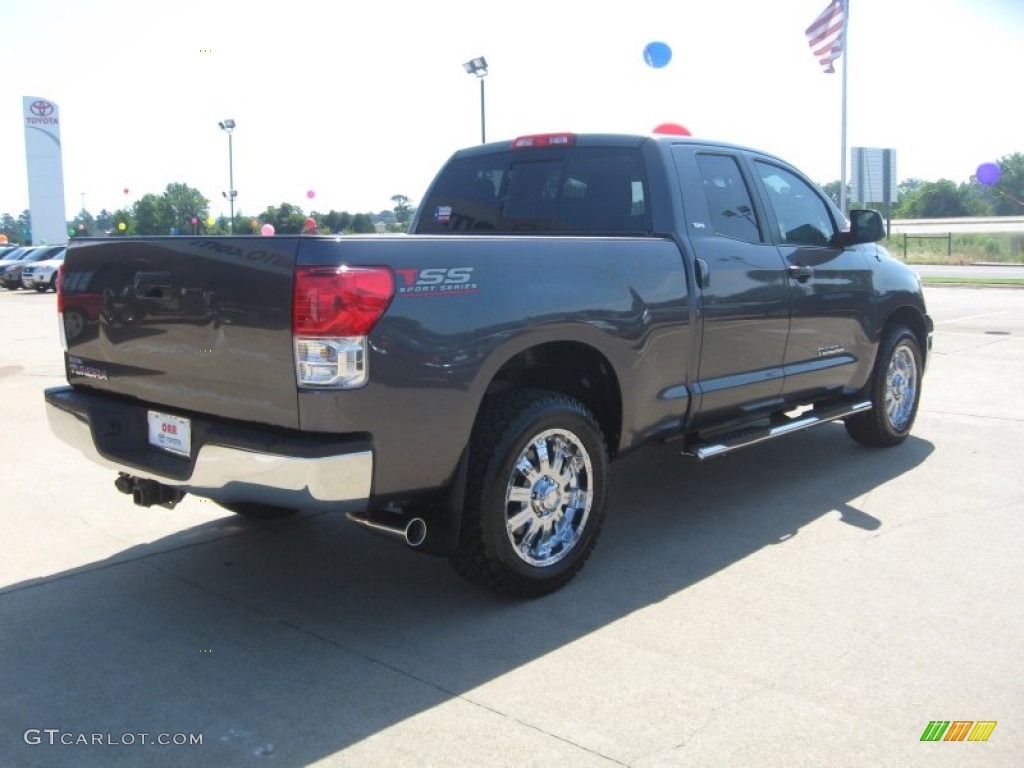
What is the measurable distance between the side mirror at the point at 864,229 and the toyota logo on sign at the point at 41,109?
66.0 metres

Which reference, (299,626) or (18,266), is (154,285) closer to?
(299,626)

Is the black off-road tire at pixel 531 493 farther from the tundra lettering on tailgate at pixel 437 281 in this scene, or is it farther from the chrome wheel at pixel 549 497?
the tundra lettering on tailgate at pixel 437 281

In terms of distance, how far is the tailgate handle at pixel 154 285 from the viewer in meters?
3.72

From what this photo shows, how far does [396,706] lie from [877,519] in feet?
10.1

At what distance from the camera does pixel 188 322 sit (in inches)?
144

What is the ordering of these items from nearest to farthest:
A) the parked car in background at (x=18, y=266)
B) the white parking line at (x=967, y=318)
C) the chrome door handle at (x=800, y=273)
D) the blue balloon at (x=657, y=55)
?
the chrome door handle at (x=800, y=273) → the white parking line at (x=967, y=318) → the blue balloon at (x=657, y=55) → the parked car in background at (x=18, y=266)

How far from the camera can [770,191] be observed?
18.8 feet

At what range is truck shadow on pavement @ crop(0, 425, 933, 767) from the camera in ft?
10.1

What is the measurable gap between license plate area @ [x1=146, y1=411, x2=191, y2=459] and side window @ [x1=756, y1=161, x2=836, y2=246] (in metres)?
3.57

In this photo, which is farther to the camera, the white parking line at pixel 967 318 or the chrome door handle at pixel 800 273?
the white parking line at pixel 967 318

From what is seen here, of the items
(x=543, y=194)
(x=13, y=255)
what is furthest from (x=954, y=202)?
(x=543, y=194)

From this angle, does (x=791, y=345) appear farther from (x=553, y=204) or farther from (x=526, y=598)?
(x=526, y=598)

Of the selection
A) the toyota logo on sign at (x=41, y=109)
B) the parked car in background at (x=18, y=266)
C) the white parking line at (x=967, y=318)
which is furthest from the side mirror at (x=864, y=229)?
the toyota logo on sign at (x=41, y=109)
